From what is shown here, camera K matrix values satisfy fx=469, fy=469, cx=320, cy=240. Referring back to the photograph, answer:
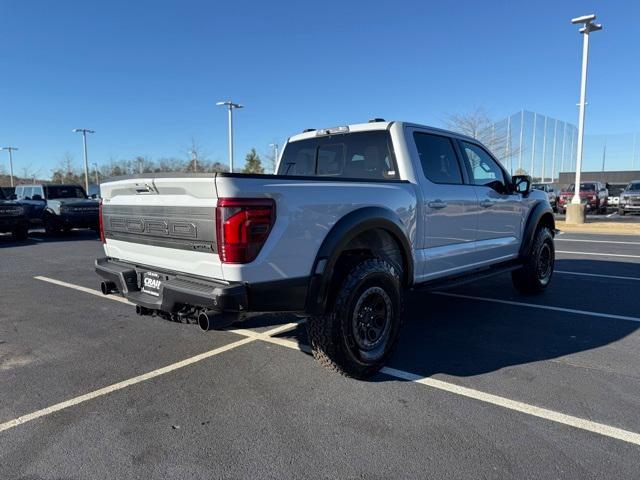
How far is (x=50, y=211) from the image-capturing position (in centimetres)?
1497

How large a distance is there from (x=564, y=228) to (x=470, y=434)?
16.7m

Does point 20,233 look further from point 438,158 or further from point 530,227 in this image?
point 530,227

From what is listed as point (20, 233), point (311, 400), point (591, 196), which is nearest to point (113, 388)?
point (311, 400)

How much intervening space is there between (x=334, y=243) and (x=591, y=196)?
88.3 feet

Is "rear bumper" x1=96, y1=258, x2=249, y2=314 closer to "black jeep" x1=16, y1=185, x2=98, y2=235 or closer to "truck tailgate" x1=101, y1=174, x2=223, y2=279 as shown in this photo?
"truck tailgate" x1=101, y1=174, x2=223, y2=279

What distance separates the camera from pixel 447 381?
11.7 ft

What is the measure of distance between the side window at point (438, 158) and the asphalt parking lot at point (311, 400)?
1570 mm

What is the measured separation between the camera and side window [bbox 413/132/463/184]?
454 centimetres

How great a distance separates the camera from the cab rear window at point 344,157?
176 inches

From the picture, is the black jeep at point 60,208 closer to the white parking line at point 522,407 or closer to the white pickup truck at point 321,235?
the white pickup truck at point 321,235

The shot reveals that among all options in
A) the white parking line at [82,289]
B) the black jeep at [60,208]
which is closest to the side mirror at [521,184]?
the white parking line at [82,289]

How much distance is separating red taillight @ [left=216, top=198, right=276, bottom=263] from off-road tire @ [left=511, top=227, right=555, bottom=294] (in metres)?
4.49

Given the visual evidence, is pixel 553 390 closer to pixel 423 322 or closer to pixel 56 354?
pixel 423 322

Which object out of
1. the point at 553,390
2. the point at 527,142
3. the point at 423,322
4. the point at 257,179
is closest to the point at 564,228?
the point at 423,322
